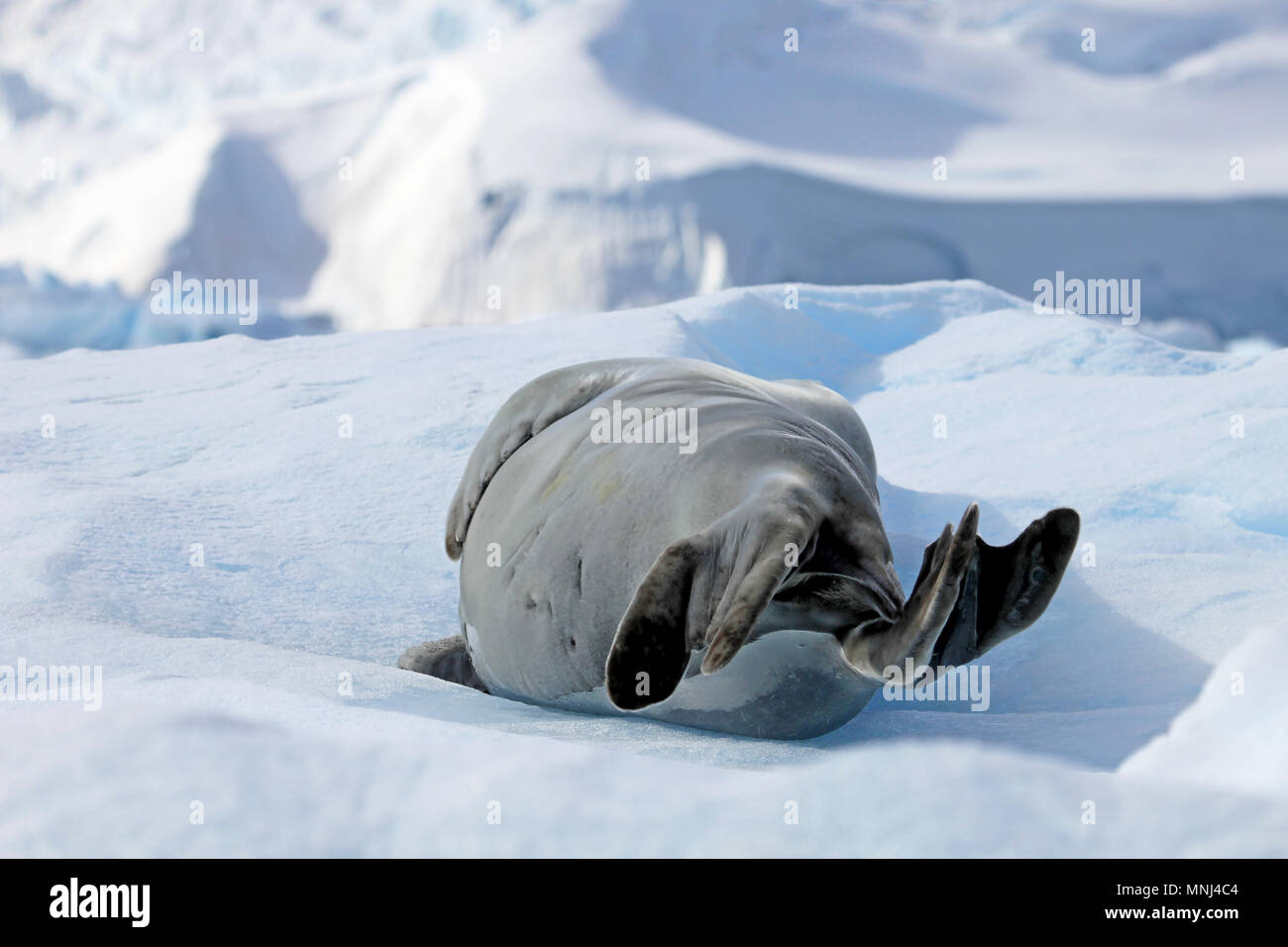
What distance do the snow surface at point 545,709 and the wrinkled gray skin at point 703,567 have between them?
0.34ft

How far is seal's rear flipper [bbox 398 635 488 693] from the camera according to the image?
92.5 inches

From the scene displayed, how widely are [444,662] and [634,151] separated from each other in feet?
31.1

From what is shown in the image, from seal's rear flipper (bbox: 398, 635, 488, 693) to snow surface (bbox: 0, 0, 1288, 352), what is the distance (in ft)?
28.3

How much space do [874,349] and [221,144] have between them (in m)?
10.2

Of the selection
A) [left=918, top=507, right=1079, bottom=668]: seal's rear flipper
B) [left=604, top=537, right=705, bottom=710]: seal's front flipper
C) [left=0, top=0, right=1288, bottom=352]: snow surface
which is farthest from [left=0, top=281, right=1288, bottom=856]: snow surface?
[left=0, top=0, right=1288, bottom=352]: snow surface

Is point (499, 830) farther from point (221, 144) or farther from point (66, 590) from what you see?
point (221, 144)

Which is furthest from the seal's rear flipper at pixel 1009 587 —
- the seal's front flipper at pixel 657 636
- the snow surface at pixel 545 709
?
the seal's front flipper at pixel 657 636

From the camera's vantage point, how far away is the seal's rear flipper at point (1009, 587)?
160 cm

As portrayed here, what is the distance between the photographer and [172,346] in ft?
16.3

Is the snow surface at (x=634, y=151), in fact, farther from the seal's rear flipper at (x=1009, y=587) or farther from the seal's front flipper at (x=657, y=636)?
the seal's front flipper at (x=657, y=636)

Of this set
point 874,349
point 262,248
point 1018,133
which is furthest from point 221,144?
point 874,349

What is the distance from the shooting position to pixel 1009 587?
64.1 inches

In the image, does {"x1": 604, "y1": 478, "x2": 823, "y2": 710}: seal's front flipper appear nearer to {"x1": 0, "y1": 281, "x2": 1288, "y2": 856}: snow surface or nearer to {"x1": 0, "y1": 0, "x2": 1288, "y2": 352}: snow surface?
{"x1": 0, "y1": 281, "x2": 1288, "y2": 856}: snow surface
